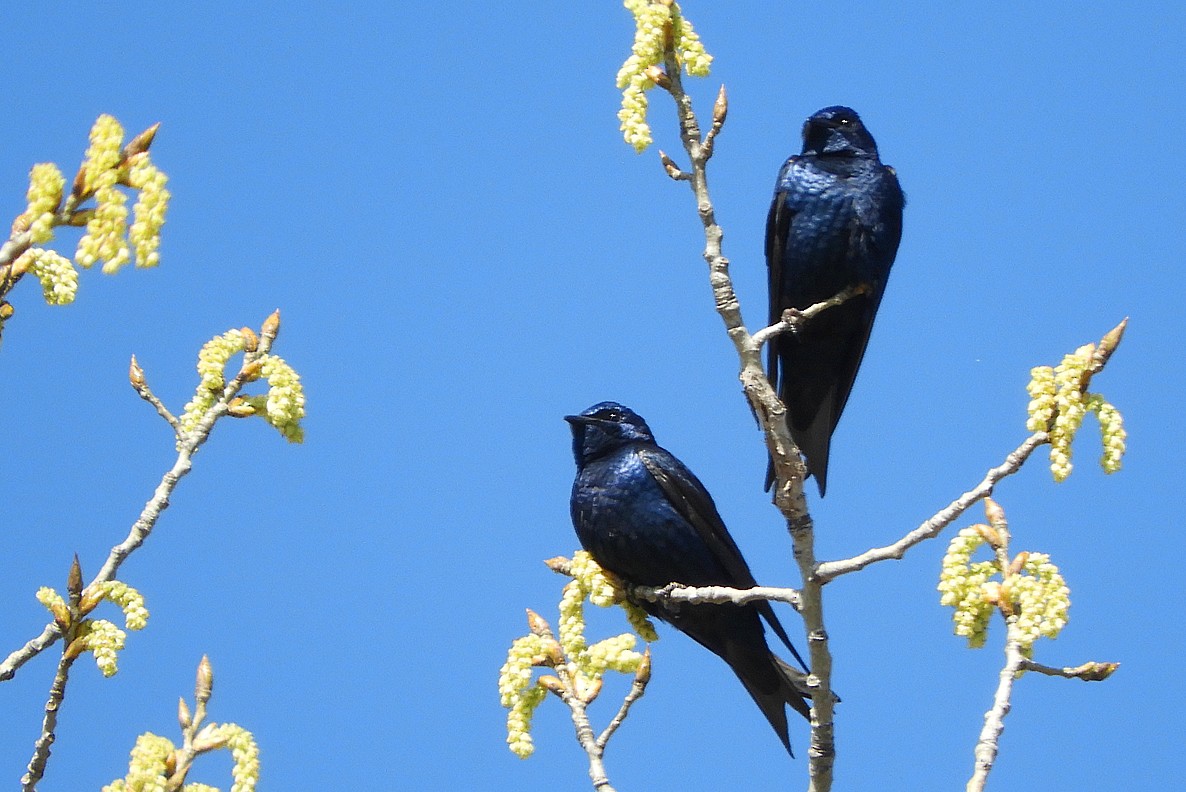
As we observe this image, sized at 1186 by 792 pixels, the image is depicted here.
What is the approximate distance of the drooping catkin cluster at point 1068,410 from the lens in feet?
13.2

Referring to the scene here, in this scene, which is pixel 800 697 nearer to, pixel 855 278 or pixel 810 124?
pixel 855 278

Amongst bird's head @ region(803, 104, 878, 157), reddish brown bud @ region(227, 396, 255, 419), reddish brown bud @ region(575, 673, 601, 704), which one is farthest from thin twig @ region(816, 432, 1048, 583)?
bird's head @ region(803, 104, 878, 157)

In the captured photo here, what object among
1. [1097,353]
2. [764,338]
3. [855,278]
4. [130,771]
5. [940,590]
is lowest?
[130,771]

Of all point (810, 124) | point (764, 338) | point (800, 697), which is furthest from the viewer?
point (810, 124)

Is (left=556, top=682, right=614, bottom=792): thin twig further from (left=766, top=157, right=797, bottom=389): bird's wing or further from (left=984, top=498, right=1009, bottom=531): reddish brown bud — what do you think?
(left=766, top=157, right=797, bottom=389): bird's wing

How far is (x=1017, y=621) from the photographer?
4191 millimetres

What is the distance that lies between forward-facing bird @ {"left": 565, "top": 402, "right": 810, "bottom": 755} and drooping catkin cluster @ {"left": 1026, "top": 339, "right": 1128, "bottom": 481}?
7.31 feet

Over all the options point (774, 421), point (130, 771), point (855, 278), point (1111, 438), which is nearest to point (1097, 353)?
point (1111, 438)

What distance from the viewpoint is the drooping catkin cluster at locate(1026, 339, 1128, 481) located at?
401 cm

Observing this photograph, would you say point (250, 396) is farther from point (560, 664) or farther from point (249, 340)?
point (560, 664)

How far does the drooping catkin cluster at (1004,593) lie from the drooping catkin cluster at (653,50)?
1.72m

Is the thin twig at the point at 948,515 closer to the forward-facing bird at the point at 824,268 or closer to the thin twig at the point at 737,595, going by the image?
the thin twig at the point at 737,595

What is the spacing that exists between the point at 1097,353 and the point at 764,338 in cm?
105

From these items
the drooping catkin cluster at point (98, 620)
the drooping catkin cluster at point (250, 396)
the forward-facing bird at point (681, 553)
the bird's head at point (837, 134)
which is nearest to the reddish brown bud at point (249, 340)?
the drooping catkin cluster at point (250, 396)
